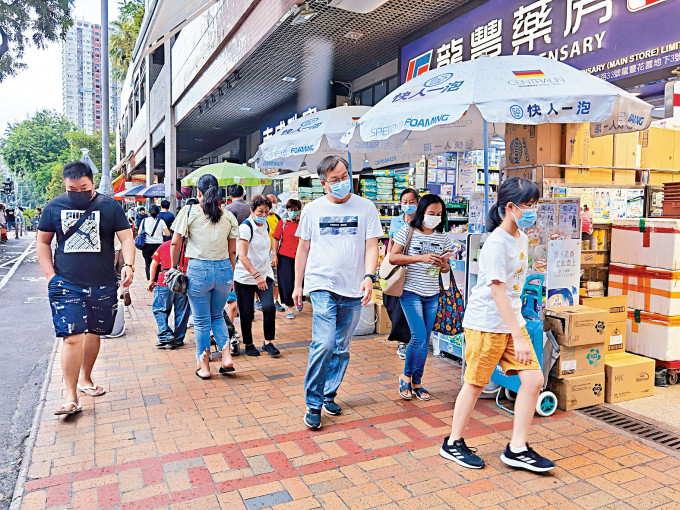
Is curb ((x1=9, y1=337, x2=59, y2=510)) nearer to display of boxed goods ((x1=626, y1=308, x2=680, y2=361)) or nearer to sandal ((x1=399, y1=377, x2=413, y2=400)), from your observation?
sandal ((x1=399, y1=377, x2=413, y2=400))

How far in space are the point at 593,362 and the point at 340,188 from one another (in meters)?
2.46

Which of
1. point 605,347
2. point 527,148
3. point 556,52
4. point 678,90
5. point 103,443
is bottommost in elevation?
point 103,443

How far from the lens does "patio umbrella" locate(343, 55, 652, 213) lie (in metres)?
4.05

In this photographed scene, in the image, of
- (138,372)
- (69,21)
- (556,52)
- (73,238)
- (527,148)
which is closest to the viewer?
(73,238)

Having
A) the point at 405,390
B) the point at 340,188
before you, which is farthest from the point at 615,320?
the point at 340,188

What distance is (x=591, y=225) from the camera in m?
5.06

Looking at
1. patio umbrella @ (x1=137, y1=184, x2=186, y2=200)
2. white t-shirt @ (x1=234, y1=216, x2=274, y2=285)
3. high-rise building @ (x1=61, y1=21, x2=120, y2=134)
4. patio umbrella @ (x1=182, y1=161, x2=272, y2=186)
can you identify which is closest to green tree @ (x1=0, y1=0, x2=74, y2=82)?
patio umbrella @ (x1=137, y1=184, x2=186, y2=200)

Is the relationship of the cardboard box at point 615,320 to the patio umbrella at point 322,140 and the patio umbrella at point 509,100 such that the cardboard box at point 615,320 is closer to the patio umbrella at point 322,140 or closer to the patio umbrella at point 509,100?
the patio umbrella at point 509,100

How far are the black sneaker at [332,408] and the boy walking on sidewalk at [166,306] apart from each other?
2.66 m

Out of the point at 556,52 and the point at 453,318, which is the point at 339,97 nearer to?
the point at 556,52

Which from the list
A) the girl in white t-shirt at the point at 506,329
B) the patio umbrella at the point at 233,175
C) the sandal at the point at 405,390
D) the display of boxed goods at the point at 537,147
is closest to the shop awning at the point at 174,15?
the patio umbrella at the point at 233,175

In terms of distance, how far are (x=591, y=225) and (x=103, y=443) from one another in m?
4.39

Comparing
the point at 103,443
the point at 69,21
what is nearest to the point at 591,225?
the point at 103,443

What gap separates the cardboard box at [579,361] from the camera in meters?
4.25
